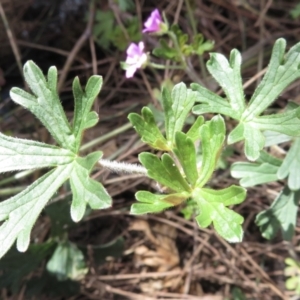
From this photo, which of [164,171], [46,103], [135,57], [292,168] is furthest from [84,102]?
[292,168]

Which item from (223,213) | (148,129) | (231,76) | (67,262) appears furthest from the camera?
(67,262)

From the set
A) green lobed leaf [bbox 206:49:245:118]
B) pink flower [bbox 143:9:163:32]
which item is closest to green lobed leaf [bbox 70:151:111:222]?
green lobed leaf [bbox 206:49:245:118]

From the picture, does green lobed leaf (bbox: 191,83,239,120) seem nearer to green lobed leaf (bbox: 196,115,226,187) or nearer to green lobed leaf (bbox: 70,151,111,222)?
green lobed leaf (bbox: 196,115,226,187)

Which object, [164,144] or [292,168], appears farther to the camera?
[292,168]

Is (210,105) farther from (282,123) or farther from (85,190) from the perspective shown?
(85,190)

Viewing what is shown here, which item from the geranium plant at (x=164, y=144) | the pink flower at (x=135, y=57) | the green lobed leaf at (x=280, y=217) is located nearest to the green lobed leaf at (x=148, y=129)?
the geranium plant at (x=164, y=144)

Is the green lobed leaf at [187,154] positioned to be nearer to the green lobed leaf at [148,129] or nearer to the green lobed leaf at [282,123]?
the green lobed leaf at [148,129]
